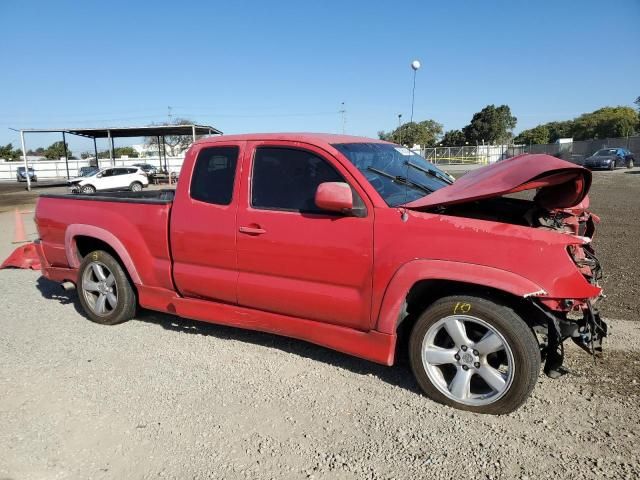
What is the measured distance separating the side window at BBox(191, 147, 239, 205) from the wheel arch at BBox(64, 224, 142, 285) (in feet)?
3.40

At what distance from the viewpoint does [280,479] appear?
262 cm

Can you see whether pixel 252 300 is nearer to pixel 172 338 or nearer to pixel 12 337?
→ pixel 172 338

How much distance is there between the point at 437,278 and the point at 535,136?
109 metres

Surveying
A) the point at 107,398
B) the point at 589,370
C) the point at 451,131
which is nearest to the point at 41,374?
the point at 107,398

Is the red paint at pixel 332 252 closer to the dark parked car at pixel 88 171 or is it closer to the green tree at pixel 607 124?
the dark parked car at pixel 88 171

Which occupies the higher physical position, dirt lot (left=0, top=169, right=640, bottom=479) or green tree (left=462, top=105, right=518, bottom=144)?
green tree (left=462, top=105, right=518, bottom=144)

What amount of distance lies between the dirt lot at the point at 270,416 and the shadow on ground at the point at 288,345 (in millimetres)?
22

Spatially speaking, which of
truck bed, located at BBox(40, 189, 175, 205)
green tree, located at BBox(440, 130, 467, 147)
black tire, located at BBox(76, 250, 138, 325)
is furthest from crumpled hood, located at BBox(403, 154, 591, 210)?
green tree, located at BBox(440, 130, 467, 147)

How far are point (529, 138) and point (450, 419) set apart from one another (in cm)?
11097

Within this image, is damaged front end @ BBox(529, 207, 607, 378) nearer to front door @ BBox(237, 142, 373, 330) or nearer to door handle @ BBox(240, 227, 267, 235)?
front door @ BBox(237, 142, 373, 330)

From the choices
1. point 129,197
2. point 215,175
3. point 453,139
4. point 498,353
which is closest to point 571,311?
point 498,353

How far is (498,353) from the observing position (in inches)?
128

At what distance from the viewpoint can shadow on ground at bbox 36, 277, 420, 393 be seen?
12.4ft

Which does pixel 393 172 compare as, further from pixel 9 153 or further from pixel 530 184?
pixel 9 153
